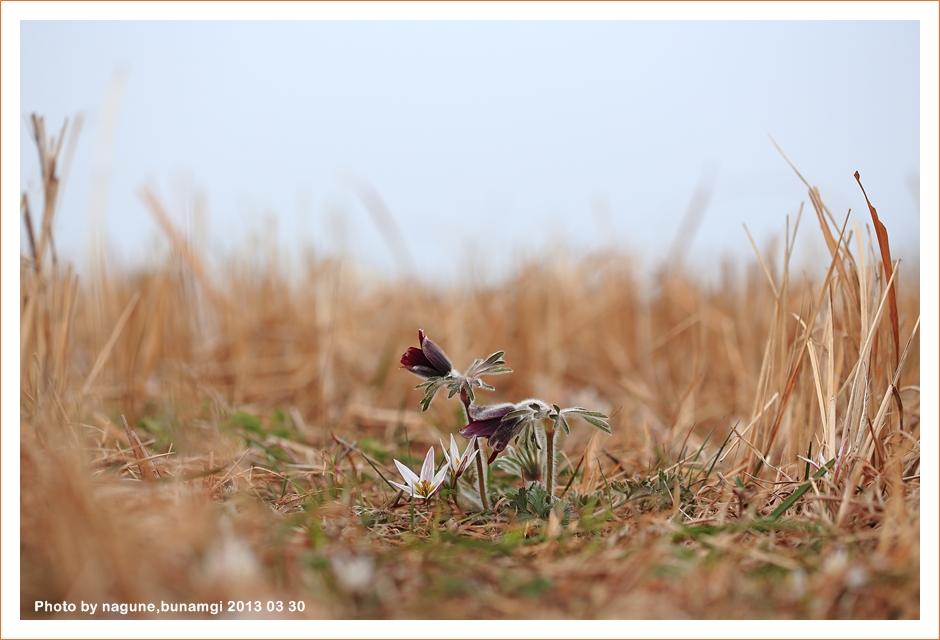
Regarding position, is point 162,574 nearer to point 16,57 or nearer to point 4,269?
point 4,269

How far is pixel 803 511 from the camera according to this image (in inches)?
48.4

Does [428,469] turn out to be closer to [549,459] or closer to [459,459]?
[459,459]

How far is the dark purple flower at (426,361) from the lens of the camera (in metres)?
1.17

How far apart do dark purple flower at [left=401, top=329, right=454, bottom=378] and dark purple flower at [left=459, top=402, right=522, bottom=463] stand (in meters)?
0.09

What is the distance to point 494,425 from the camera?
1188mm

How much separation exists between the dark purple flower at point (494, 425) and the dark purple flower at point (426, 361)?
9cm

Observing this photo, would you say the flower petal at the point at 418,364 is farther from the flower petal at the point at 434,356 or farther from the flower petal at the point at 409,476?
the flower petal at the point at 409,476

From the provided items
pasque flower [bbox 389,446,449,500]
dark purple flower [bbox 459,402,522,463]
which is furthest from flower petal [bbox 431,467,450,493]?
dark purple flower [bbox 459,402,522,463]

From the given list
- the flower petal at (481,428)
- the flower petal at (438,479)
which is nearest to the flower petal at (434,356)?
the flower petal at (481,428)

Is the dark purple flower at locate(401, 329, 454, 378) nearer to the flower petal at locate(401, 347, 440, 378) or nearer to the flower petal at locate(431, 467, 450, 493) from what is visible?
the flower petal at locate(401, 347, 440, 378)

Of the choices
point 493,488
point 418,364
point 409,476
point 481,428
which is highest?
point 418,364

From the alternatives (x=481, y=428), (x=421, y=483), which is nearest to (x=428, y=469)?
(x=421, y=483)

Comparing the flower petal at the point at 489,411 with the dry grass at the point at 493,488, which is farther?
the flower petal at the point at 489,411

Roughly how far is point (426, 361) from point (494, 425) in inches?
6.6
